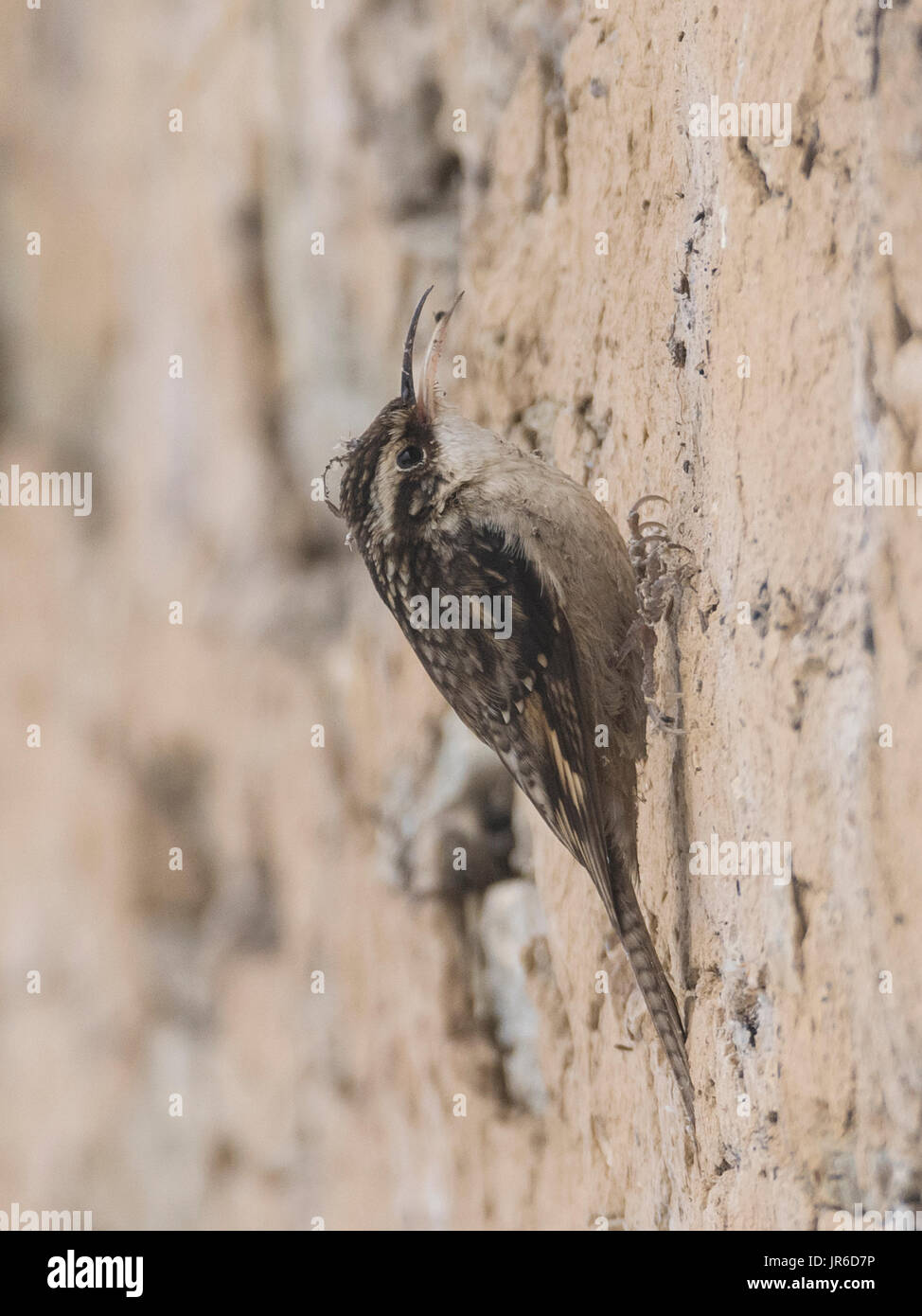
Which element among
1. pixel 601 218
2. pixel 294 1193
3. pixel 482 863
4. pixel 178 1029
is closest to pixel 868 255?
pixel 601 218

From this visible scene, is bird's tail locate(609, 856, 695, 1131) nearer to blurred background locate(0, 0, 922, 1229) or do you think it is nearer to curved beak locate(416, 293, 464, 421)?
blurred background locate(0, 0, 922, 1229)

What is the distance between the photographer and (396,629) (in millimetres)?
4168

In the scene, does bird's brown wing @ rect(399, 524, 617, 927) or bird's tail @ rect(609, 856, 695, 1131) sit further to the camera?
bird's brown wing @ rect(399, 524, 617, 927)

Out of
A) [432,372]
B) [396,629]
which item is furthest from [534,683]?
[396,629]

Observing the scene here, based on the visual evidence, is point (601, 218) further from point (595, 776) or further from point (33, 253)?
point (33, 253)

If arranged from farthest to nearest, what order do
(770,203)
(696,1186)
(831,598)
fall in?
1. (696,1186)
2. (770,203)
3. (831,598)

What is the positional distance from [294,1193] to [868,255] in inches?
186

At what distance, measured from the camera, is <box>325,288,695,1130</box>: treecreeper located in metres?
2.03

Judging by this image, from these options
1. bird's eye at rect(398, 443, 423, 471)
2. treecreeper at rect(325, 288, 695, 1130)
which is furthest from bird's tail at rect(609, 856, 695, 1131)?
bird's eye at rect(398, 443, 423, 471)

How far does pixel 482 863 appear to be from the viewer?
3535 millimetres

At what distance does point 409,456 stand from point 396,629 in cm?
197

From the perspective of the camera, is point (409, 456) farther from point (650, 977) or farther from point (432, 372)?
point (650, 977)

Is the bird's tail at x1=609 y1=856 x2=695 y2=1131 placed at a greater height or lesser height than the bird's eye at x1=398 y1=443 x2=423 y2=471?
lesser

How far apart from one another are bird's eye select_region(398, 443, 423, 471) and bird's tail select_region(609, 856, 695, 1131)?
86 centimetres
